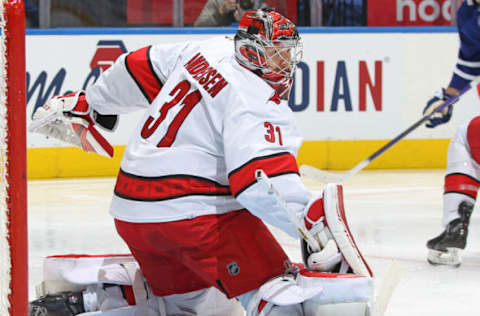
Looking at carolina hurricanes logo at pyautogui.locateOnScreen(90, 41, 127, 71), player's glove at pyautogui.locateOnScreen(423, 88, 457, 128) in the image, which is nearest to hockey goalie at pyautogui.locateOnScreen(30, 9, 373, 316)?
player's glove at pyautogui.locateOnScreen(423, 88, 457, 128)

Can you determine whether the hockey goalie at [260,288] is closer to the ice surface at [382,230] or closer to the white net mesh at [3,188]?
the ice surface at [382,230]

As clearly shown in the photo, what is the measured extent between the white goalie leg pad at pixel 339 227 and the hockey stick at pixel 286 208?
5 centimetres

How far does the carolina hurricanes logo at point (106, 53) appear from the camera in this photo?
→ 5582 mm

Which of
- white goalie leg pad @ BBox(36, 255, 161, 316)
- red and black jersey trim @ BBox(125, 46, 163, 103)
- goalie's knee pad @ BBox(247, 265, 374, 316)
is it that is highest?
red and black jersey trim @ BBox(125, 46, 163, 103)

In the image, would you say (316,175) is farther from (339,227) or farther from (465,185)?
(339,227)

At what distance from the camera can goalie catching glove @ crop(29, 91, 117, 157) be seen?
250cm

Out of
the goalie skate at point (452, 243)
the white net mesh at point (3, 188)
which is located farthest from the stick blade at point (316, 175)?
the white net mesh at point (3, 188)

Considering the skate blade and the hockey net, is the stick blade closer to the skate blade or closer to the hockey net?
the skate blade

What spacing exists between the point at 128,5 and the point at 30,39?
2.27 ft

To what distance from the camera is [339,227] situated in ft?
6.49

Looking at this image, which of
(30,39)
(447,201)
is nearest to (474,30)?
(447,201)

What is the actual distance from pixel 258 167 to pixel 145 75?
1.86ft

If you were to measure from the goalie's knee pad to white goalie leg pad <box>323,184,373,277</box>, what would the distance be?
29 mm

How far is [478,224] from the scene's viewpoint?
4090 millimetres
